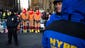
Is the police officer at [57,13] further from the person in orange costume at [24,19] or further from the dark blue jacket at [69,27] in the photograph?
the person in orange costume at [24,19]

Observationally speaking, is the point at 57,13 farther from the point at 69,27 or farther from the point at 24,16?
the point at 24,16

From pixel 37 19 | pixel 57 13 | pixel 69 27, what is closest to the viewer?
pixel 69 27

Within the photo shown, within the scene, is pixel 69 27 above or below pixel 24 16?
above

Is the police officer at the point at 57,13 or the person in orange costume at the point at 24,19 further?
the person in orange costume at the point at 24,19

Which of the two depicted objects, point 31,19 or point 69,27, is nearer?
point 69,27

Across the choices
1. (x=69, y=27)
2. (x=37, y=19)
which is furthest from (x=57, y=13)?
(x=37, y=19)

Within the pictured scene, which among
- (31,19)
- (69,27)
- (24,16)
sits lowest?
(31,19)

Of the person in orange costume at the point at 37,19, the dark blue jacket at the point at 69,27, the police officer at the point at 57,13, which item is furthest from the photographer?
the person in orange costume at the point at 37,19

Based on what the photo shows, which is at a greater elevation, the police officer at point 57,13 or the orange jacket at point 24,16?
the police officer at point 57,13

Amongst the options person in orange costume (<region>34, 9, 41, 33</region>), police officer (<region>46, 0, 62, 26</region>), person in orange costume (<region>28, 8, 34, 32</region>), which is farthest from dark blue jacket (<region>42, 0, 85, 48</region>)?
person in orange costume (<region>28, 8, 34, 32</region>)

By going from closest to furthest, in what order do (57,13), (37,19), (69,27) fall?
(69,27)
(57,13)
(37,19)

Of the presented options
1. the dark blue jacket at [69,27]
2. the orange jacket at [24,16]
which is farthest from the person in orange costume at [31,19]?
the dark blue jacket at [69,27]

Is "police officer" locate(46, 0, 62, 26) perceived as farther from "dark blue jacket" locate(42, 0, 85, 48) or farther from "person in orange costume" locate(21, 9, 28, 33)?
"person in orange costume" locate(21, 9, 28, 33)

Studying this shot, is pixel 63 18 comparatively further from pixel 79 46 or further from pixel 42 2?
pixel 42 2
